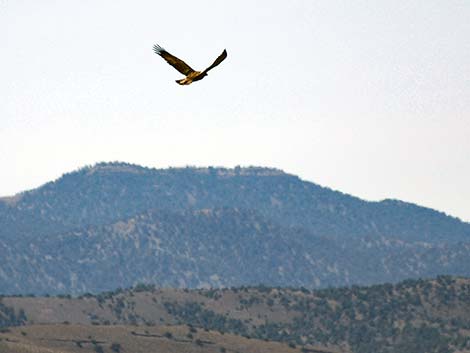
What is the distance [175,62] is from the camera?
38.8 metres

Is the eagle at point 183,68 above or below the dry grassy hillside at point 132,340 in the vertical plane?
above

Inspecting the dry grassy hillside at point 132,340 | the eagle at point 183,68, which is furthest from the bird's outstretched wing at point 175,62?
the dry grassy hillside at point 132,340

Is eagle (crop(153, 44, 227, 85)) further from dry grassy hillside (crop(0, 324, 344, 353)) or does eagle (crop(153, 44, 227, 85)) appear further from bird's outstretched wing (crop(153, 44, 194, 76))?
dry grassy hillside (crop(0, 324, 344, 353))

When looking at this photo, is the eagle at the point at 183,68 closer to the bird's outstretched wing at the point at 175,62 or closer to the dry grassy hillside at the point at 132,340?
the bird's outstretched wing at the point at 175,62

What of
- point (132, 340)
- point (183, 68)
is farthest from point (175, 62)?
point (132, 340)

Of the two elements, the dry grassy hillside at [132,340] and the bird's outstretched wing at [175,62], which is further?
the dry grassy hillside at [132,340]

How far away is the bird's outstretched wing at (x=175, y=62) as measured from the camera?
3859 cm

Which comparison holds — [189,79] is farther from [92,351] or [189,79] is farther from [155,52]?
[92,351]

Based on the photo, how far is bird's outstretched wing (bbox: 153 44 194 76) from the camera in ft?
127

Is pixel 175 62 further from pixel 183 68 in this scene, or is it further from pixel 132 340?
pixel 132 340

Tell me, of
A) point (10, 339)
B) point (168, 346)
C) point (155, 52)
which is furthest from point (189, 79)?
point (168, 346)

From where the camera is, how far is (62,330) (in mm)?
182750

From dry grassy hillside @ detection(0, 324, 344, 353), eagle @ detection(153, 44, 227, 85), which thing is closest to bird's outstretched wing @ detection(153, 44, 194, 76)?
eagle @ detection(153, 44, 227, 85)

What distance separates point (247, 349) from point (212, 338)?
21.3 ft
